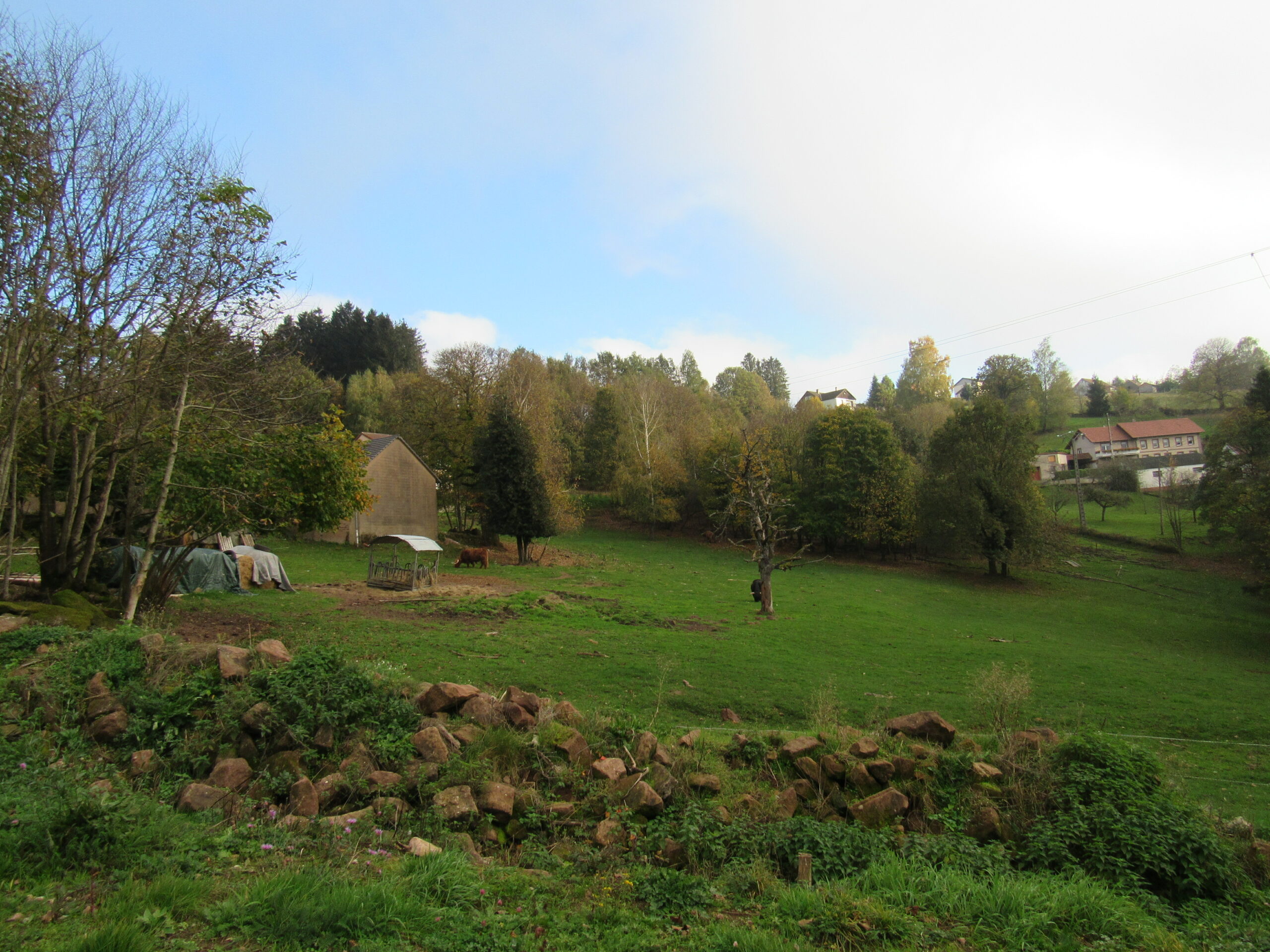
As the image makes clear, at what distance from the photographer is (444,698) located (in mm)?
7871

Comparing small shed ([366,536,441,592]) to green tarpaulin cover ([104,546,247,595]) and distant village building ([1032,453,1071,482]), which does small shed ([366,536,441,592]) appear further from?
distant village building ([1032,453,1071,482])

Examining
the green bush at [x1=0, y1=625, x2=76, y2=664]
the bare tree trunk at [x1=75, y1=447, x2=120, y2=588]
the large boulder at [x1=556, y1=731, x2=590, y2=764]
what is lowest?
the large boulder at [x1=556, y1=731, x2=590, y2=764]

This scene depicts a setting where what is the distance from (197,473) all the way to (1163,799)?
54.4ft

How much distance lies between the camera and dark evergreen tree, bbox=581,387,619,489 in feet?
193

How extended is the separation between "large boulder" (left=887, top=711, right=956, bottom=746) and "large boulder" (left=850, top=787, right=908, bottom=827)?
1.78 m

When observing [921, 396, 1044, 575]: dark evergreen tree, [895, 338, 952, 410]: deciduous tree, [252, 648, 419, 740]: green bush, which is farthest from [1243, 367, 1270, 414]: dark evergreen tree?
[252, 648, 419, 740]: green bush

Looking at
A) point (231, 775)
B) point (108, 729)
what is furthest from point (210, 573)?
point (231, 775)

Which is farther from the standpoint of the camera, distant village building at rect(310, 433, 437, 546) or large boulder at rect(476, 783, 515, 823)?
distant village building at rect(310, 433, 437, 546)

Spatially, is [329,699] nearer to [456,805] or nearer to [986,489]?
[456,805]

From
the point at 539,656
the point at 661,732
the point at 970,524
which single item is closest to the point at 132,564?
the point at 539,656

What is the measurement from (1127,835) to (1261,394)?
146ft

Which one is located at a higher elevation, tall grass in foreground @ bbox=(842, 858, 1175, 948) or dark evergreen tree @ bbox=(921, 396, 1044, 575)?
dark evergreen tree @ bbox=(921, 396, 1044, 575)

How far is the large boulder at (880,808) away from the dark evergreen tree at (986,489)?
36.3m

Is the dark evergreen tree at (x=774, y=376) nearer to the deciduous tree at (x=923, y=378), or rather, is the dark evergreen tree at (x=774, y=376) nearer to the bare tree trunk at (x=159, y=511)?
the deciduous tree at (x=923, y=378)
